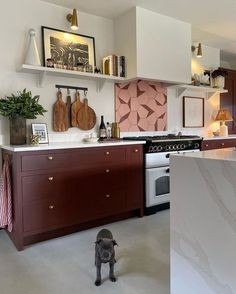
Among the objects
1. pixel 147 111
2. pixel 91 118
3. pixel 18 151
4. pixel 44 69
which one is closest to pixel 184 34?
pixel 147 111

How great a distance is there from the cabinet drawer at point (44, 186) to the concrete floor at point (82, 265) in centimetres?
46

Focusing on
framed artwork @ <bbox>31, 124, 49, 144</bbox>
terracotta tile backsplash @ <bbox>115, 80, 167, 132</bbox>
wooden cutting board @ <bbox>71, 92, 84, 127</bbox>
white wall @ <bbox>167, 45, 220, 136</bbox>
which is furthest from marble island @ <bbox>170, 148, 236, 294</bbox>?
white wall @ <bbox>167, 45, 220, 136</bbox>

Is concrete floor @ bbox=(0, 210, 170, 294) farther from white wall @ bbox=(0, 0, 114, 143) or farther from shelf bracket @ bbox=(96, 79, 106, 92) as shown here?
shelf bracket @ bbox=(96, 79, 106, 92)

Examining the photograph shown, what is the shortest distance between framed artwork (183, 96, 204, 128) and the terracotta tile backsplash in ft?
1.62

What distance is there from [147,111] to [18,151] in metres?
2.19

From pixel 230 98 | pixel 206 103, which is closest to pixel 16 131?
pixel 206 103

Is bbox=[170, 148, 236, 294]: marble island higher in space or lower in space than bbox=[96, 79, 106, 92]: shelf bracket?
lower

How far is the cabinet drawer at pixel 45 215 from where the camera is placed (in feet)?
8.16

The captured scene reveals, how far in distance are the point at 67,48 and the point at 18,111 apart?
1.08 m

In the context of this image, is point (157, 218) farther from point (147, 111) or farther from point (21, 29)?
point (21, 29)

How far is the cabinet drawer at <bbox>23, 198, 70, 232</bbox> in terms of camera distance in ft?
8.16

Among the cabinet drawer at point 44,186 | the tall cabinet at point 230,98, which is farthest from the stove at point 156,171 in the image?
the tall cabinet at point 230,98

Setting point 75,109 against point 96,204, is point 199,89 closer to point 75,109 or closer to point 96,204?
point 75,109

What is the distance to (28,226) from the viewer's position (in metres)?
2.48
